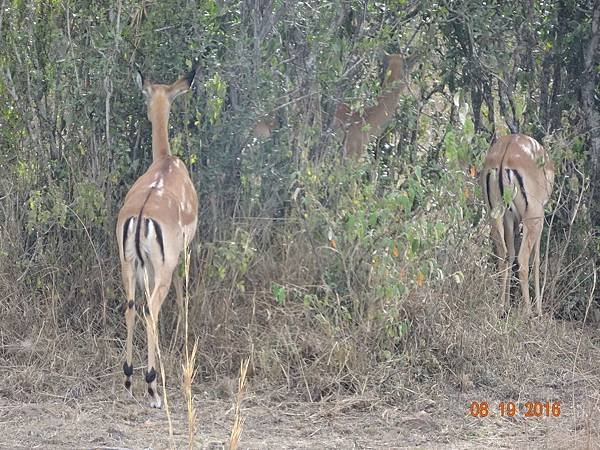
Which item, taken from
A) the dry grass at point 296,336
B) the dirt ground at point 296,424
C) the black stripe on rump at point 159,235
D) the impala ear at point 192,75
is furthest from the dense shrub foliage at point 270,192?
the black stripe on rump at point 159,235

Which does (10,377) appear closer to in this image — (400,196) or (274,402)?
(274,402)

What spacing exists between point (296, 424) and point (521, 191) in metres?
2.39

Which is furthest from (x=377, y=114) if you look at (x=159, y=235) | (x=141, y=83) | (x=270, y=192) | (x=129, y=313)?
(x=129, y=313)

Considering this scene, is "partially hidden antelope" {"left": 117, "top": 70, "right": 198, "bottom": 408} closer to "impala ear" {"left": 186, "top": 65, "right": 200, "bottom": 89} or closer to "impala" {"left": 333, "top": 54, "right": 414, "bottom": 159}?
"impala ear" {"left": 186, "top": 65, "right": 200, "bottom": 89}

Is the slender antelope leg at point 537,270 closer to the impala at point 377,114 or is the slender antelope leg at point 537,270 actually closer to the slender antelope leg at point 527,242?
the slender antelope leg at point 527,242

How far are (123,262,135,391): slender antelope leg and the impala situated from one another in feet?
6.86

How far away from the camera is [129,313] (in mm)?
5996

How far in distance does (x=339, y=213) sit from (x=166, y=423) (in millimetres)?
1595

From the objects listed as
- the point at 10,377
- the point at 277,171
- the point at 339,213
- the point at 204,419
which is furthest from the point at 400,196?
the point at 10,377

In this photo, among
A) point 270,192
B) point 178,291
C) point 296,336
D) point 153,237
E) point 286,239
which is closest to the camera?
point 153,237

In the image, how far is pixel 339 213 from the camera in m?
6.49

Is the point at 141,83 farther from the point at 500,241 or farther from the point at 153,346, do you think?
the point at 500,241

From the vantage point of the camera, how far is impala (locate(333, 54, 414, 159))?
7.58 m
